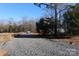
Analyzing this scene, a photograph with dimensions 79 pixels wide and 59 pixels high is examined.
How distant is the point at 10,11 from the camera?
15.2 feet

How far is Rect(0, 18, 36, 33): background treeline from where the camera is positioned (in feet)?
15.1

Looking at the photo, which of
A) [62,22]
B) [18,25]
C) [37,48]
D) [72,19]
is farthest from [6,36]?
[72,19]

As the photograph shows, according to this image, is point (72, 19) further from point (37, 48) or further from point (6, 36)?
point (6, 36)

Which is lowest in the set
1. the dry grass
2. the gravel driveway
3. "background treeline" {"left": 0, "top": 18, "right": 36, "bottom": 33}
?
the gravel driveway

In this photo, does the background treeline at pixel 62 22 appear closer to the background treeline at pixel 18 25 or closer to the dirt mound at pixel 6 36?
the background treeline at pixel 18 25

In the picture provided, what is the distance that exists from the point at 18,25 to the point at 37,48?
0.34m

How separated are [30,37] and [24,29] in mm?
Result: 117

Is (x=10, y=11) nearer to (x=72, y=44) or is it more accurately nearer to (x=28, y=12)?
(x=28, y=12)

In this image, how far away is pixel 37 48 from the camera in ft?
15.2

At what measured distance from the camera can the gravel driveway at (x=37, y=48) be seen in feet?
15.1

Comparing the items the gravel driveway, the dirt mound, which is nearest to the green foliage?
the gravel driveway

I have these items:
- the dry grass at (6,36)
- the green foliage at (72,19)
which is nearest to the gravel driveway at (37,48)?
the dry grass at (6,36)

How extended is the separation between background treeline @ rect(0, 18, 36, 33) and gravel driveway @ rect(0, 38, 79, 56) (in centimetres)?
12

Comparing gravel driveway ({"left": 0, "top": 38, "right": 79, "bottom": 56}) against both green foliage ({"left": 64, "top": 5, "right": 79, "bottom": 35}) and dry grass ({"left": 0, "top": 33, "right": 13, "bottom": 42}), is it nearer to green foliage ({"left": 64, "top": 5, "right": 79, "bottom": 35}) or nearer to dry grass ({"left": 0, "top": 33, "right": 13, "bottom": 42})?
dry grass ({"left": 0, "top": 33, "right": 13, "bottom": 42})
